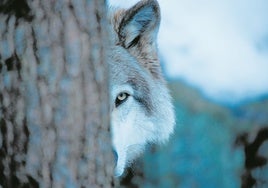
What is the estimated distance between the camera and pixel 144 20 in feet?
8.13

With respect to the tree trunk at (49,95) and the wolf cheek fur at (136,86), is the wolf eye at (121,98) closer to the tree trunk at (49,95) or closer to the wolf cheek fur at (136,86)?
the wolf cheek fur at (136,86)

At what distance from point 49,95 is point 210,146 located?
136cm

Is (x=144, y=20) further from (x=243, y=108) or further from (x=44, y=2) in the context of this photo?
(x=44, y=2)

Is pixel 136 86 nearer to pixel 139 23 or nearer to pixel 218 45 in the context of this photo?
pixel 139 23

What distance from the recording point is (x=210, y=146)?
2.57m

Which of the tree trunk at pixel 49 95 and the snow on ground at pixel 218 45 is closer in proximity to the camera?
the tree trunk at pixel 49 95

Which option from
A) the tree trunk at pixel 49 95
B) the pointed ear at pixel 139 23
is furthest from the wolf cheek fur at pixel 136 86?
the tree trunk at pixel 49 95

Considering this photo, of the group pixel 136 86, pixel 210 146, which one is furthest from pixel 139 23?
pixel 210 146

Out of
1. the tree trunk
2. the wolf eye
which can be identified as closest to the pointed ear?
the wolf eye

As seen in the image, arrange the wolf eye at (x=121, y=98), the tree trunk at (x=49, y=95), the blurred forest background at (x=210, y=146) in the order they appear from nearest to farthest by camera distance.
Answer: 1. the tree trunk at (x=49, y=95)
2. the wolf eye at (x=121, y=98)
3. the blurred forest background at (x=210, y=146)

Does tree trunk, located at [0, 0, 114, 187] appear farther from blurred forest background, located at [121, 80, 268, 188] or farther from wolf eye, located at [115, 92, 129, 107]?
blurred forest background, located at [121, 80, 268, 188]

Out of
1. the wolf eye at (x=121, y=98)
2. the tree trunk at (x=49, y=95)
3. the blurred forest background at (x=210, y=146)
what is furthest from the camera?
the blurred forest background at (x=210, y=146)

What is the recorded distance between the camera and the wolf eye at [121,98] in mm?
2418

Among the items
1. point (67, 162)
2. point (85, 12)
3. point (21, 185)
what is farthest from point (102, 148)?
point (85, 12)
